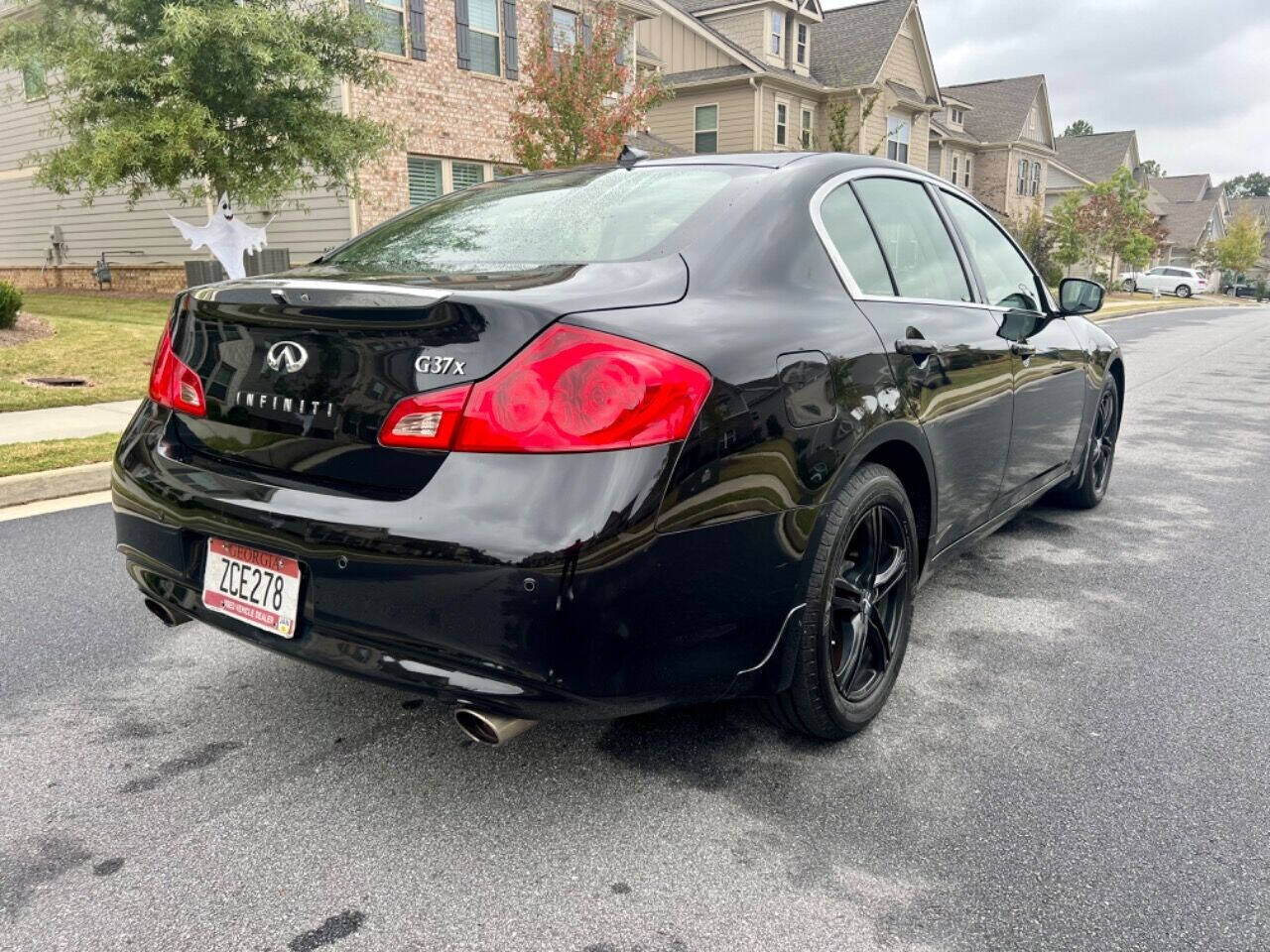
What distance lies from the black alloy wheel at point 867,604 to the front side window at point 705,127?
2949 centimetres

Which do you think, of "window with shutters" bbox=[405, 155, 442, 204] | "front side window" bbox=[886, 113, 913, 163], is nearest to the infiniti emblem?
"window with shutters" bbox=[405, 155, 442, 204]

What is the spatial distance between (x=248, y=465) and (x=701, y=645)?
1.18m

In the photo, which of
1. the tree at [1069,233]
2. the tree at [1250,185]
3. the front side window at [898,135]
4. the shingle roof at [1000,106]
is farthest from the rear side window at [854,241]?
the tree at [1250,185]

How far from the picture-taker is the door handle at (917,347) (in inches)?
118

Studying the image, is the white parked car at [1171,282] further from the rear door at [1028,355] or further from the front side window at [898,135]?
the rear door at [1028,355]

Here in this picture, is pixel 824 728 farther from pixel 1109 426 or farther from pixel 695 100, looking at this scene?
pixel 695 100

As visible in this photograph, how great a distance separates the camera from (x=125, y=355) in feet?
35.4

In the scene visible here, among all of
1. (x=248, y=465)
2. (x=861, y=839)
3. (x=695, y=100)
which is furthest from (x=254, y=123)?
(x=695, y=100)

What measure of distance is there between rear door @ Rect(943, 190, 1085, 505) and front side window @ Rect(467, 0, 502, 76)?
17557mm

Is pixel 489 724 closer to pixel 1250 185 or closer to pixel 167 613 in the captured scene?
pixel 167 613

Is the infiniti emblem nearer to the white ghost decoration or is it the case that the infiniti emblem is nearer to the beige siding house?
the white ghost decoration

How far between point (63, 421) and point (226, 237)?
17.3 ft

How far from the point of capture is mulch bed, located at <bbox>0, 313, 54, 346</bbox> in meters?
11.4

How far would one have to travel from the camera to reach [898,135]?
35062mm
